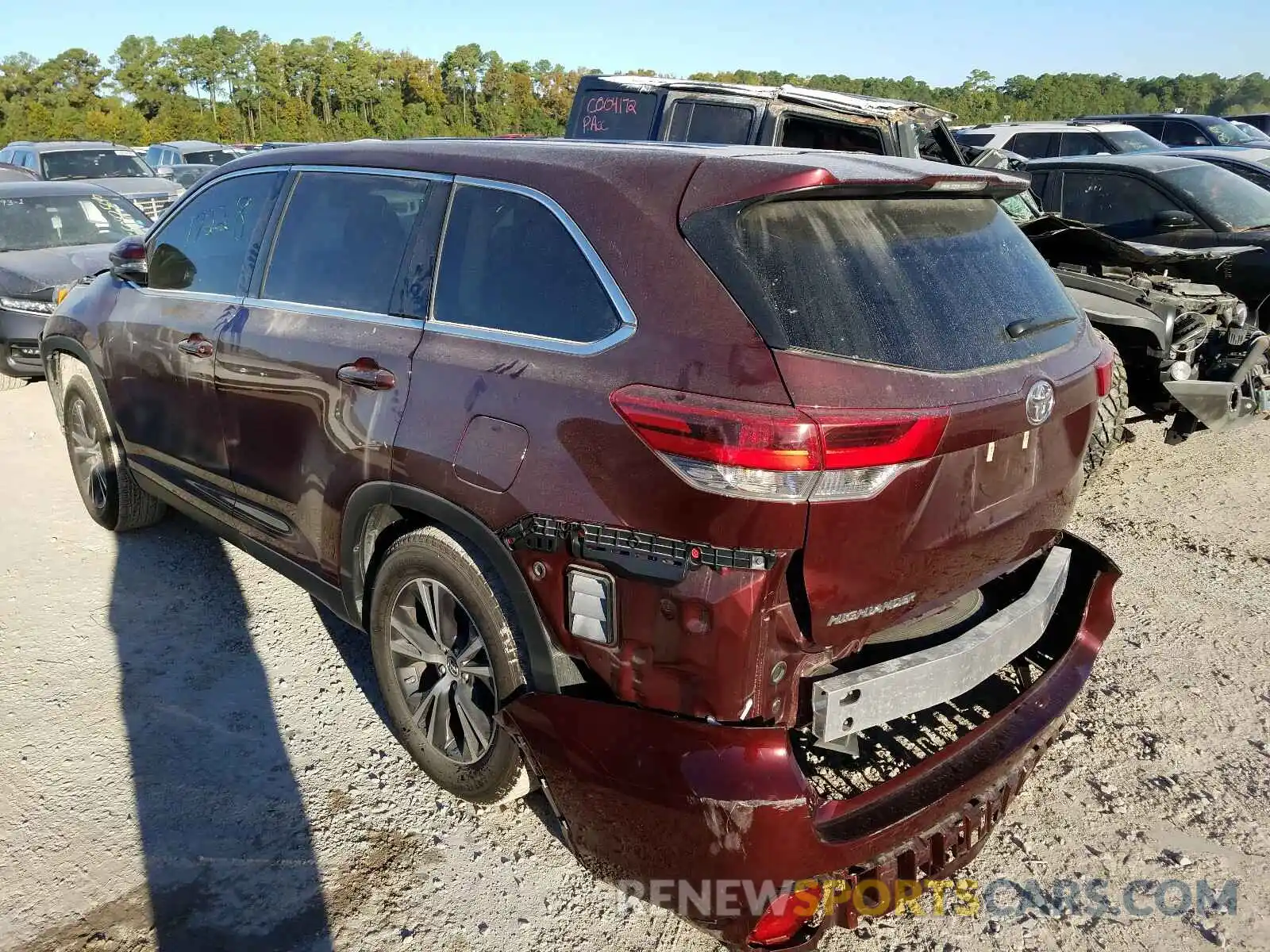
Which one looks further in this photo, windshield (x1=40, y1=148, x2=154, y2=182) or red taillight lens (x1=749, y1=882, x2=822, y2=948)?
windshield (x1=40, y1=148, x2=154, y2=182)

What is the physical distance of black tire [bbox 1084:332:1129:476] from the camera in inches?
198

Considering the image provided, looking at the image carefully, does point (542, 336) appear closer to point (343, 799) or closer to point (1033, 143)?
point (343, 799)

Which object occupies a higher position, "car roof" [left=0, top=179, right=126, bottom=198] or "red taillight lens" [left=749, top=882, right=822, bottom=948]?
"car roof" [left=0, top=179, right=126, bottom=198]

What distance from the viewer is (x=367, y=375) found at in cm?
279

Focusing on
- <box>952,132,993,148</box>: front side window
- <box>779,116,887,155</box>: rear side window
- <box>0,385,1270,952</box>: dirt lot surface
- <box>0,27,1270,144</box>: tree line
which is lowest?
<box>0,385,1270,952</box>: dirt lot surface

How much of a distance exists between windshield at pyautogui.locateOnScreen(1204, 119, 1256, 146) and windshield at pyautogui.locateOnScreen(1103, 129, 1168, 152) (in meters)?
3.49

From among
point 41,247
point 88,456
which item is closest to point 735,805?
point 88,456

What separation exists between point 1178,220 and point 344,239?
712 centimetres

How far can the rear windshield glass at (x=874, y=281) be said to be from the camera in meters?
2.08

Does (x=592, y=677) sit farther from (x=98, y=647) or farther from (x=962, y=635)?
(x=98, y=647)

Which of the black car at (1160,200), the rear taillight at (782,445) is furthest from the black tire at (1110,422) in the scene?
the rear taillight at (782,445)

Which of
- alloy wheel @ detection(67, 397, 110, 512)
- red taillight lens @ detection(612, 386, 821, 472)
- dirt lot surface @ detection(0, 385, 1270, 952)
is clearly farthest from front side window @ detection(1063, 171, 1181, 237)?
alloy wheel @ detection(67, 397, 110, 512)

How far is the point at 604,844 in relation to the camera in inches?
86.9

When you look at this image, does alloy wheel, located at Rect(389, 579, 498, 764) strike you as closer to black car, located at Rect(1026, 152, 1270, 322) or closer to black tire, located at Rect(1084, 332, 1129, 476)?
black tire, located at Rect(1084, 332, 1129, 476)
